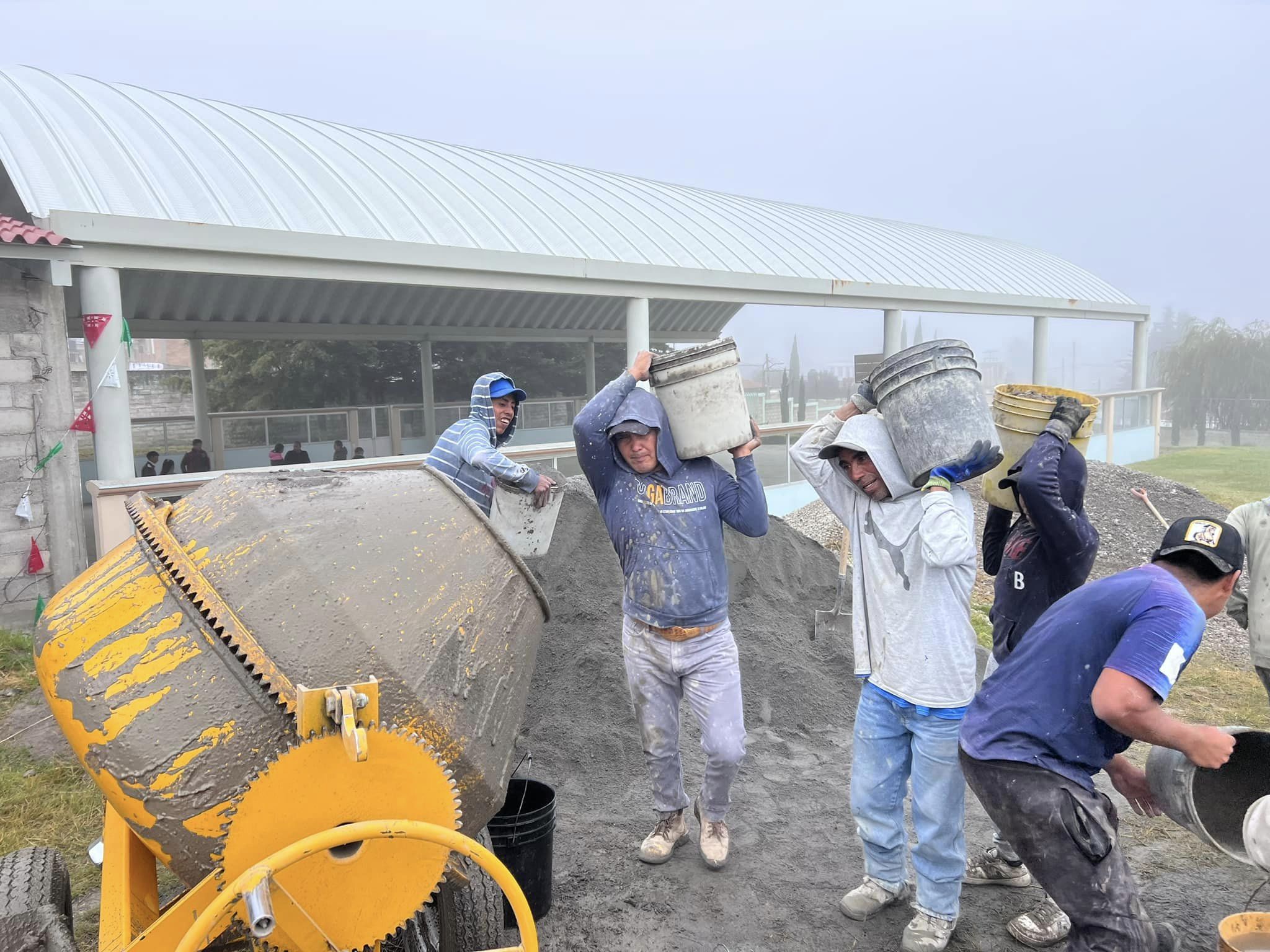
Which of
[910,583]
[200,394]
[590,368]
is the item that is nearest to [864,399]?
[910,583]

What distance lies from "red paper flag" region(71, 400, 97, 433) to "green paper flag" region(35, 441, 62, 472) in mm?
176

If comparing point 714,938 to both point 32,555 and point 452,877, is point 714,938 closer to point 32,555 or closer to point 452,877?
point 452,877

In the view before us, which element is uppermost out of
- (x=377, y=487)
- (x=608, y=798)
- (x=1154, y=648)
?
(x=377, y=487)

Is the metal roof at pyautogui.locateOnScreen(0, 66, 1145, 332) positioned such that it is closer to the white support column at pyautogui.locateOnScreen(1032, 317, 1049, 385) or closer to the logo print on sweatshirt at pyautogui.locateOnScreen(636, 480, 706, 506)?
the white support column at pyautogui.locateOnScreen(1032, 317, 1049, 385)

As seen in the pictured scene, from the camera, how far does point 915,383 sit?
9.70 feet

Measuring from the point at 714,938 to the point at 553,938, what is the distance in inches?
23.8

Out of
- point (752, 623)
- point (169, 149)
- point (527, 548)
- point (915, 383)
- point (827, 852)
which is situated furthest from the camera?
point (169, 149)

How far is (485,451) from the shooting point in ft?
13.4

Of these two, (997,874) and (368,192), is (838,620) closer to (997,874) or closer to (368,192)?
(997,874)

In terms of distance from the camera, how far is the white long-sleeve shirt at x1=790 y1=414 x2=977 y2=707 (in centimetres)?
286

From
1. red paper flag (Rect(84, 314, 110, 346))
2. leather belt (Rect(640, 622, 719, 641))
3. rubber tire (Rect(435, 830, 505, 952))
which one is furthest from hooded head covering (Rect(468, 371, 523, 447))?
red paper flag (Rect(84, 314, 110, 346))

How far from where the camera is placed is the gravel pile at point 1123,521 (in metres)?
7.55

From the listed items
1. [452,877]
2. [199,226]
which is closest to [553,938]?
[452,877]

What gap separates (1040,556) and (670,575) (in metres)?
1.46
